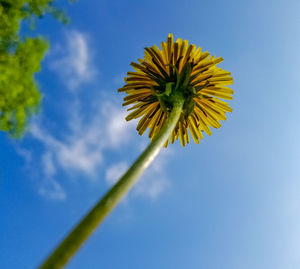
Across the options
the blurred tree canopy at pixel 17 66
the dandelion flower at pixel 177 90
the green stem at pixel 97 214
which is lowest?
the green stem at pixel 97 214

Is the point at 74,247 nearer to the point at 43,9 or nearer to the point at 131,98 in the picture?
the point at 131,98

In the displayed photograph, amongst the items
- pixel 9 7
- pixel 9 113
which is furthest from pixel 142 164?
pixel 9 7

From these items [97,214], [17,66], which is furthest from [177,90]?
[17,66]

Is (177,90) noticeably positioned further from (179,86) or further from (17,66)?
(17,66)

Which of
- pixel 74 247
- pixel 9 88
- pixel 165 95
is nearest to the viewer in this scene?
pixel 74 247

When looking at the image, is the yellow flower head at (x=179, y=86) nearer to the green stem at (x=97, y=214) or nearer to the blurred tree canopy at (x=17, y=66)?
the green stem at (x=97, y=214)

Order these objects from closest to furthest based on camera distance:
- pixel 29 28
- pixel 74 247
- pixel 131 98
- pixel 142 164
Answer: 1. pixel 74 247
2. pixel 142 164
3. pixel 131 98
4. pixel 29 28

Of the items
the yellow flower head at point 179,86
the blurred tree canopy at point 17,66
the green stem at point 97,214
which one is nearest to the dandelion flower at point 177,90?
the yellow flower head at point 179,86
